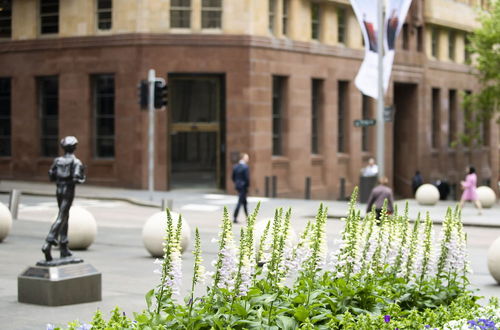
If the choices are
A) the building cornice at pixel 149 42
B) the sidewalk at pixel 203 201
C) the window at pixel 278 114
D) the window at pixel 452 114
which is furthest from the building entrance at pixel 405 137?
the sidewalk at pixel 203 201

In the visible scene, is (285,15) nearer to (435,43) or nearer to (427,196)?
(427,196)

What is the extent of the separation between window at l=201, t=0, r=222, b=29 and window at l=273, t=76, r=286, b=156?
4.03m

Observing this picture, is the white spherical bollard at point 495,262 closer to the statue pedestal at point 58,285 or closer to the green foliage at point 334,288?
the green foliage at point 334,288

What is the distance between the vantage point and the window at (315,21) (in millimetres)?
46000

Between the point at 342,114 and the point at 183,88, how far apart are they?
10.1 m

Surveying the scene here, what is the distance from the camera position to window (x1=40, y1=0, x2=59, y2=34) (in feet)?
140

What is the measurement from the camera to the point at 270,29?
42844 millimetres

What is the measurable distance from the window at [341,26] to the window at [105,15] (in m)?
11.5

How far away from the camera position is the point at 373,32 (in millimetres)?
31266

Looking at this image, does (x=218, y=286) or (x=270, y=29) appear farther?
(x=270, y=29)

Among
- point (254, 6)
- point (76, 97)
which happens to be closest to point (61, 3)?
point (76, 97)

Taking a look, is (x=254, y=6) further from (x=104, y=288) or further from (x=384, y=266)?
(x=384, y=266)

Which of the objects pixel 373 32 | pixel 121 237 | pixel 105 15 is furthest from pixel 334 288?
pixel 105 15

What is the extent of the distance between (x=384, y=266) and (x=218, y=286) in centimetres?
240
